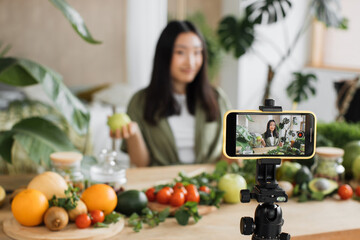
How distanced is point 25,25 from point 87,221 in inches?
166

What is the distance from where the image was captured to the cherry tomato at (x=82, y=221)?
3.48ft

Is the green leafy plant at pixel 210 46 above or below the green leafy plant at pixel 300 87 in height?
above

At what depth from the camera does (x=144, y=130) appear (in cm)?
224

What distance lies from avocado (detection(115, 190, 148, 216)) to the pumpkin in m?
0.16

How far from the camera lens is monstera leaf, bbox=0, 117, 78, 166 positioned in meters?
1.46

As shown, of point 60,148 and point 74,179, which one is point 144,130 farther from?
point 74,179

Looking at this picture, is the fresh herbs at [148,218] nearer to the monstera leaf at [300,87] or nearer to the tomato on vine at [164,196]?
the tomato on vine at [164,196]

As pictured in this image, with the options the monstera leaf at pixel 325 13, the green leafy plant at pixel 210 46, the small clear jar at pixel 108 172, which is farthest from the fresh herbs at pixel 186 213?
the green leafy plant at pixel 210 46

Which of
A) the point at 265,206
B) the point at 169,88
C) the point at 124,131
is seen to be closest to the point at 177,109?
the point at 169,88

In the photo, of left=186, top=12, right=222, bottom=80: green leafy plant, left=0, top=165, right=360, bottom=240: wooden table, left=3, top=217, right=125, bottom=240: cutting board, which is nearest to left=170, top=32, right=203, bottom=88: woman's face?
left=0, top=165, right=360, bottom=240: wooden table

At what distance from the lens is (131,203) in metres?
1.19

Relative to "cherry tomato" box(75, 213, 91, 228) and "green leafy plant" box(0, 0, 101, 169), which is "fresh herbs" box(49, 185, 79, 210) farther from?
"green leafy plant" box(0, 0, 101, 169)

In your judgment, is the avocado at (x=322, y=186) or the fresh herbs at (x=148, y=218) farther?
the avocado at (x=322, y=186)

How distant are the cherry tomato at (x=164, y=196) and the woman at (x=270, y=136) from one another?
0.51 meters
